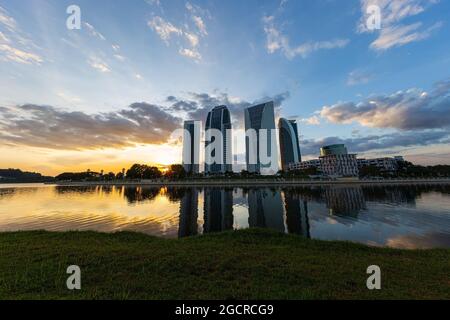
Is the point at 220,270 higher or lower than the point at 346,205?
lower

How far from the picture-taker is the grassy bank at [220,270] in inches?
271

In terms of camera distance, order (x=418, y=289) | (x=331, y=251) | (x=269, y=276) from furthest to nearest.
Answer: (x=331, y=251) → (x=269, y=276) → (x=418, y=289)

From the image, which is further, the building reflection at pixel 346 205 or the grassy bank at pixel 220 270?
the building reflection at pixel 346 205

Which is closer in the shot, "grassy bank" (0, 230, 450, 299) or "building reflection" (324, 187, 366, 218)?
"grassy bank" (0, 230, 450, 299)

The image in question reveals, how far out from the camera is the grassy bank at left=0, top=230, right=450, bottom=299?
6.89m

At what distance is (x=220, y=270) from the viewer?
874 centimetres

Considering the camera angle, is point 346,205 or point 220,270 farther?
point 346,205
